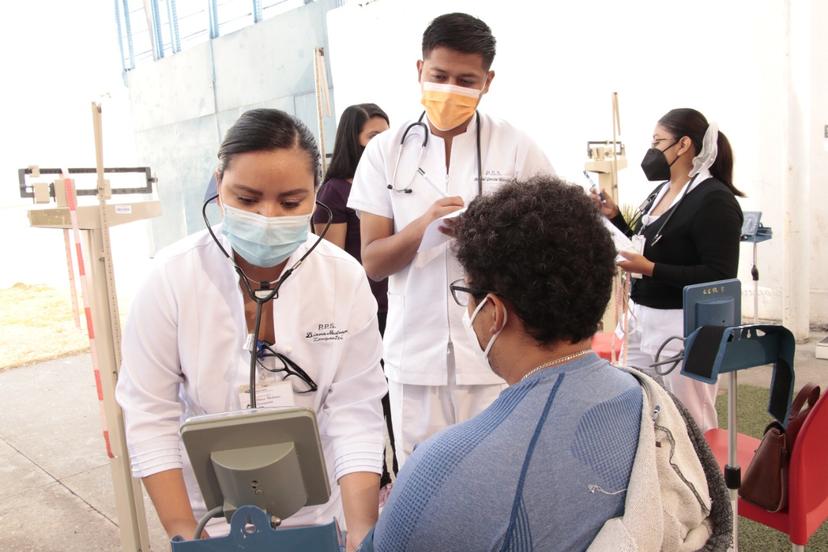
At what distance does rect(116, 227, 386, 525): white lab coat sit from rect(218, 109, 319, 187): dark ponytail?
173 millimetres

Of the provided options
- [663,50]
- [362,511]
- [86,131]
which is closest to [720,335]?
[362,511]

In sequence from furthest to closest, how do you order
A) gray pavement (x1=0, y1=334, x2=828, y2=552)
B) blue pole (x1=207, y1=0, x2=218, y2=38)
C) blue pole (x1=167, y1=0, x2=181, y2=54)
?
blue pole (x1=167, y1=0, x2=181, y2=54)
blue pole (x1=207, y1=0, x2=218, y2=38)
gray pavement (x1=0, y1=334, x2=828, y2=552)

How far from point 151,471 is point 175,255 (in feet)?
1.25

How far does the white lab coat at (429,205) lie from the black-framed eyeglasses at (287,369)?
0.47 meters

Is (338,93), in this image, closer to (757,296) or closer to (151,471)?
(757,296)

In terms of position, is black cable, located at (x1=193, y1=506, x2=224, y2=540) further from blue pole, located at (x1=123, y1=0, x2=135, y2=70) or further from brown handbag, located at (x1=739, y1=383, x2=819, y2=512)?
blue pole, located at (x1=123, y1=0, x2=135, y2=70)

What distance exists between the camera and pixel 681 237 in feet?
7.43

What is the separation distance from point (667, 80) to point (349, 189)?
3.31 metres

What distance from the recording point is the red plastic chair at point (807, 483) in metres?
1.51

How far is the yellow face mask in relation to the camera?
5.41 feet

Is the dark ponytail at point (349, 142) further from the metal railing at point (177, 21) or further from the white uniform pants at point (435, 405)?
the metal railing at point (177, 21)

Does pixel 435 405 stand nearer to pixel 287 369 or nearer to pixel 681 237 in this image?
pixel 287 369

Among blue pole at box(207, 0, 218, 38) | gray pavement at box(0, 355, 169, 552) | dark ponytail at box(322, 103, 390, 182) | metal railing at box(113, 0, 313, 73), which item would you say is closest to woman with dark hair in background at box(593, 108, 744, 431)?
dark ponytail at box(322, 103, 390, 182)

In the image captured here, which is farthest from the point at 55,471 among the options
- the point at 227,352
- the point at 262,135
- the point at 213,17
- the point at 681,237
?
the point at 213,17
